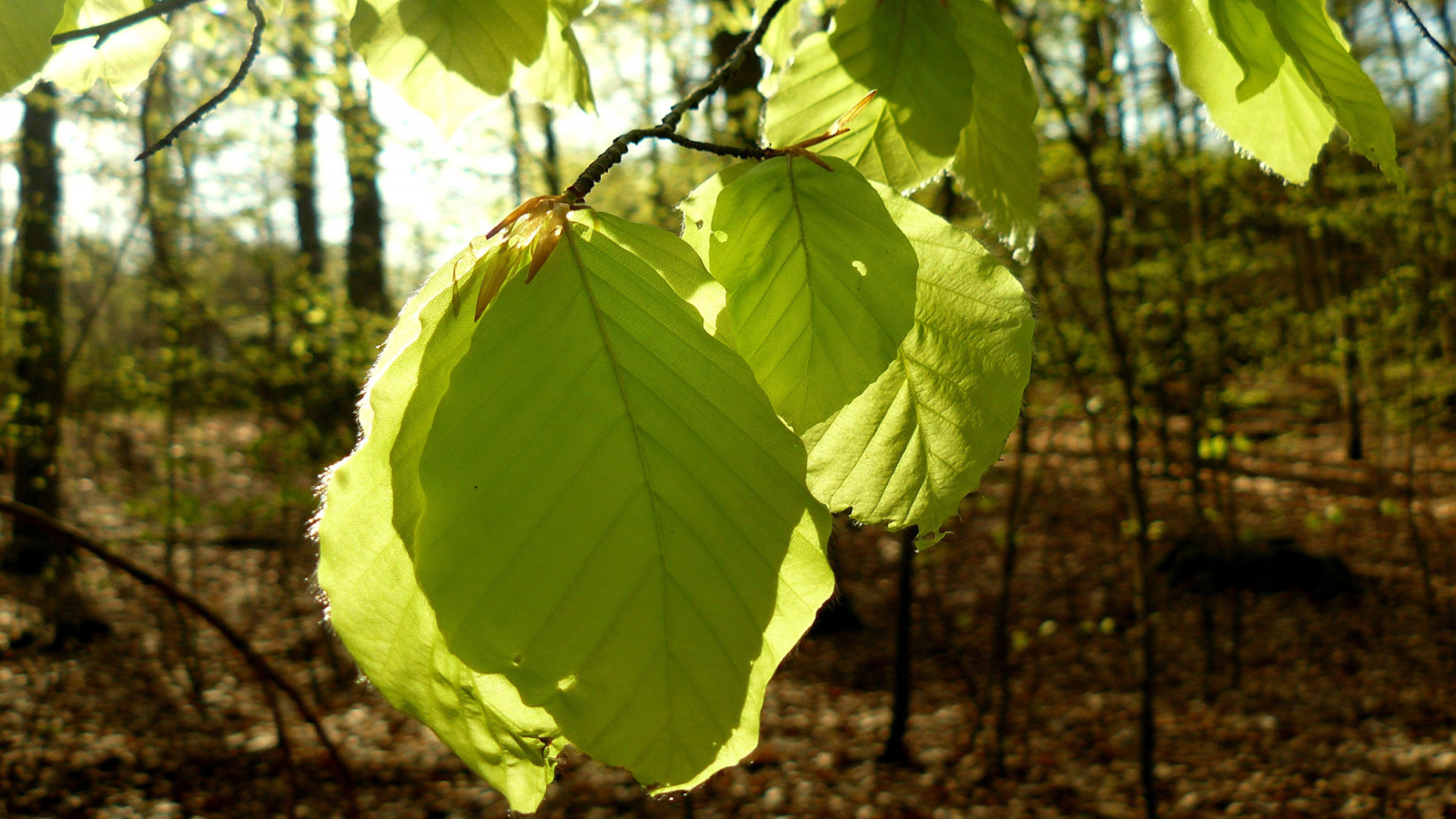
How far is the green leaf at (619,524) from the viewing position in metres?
0.35

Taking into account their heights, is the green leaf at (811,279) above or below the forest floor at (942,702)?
above

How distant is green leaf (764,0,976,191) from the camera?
681 millimetres

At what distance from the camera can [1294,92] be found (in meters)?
0.64

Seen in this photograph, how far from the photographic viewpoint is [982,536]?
816cm

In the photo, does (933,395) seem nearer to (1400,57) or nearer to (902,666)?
(902,666)

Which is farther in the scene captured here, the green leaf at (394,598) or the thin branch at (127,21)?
the thin branch at (127,21)

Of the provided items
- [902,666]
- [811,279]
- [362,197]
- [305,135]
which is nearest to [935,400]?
[811,279]

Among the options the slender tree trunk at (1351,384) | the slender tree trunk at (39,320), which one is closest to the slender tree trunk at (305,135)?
the slender tree trunk at (39,320)

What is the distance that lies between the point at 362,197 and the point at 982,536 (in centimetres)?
737

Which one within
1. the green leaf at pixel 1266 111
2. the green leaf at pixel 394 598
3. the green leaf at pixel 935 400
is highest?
the green leaf at pixel 1266 111

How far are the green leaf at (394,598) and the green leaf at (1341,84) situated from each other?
56 cm

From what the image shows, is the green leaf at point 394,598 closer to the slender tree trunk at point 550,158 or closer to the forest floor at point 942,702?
the forest floor at point 942,702

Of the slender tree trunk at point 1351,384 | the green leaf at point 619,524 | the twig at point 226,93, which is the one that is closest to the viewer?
the green leaf at point 619,524

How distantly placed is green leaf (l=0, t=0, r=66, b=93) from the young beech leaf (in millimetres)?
425
